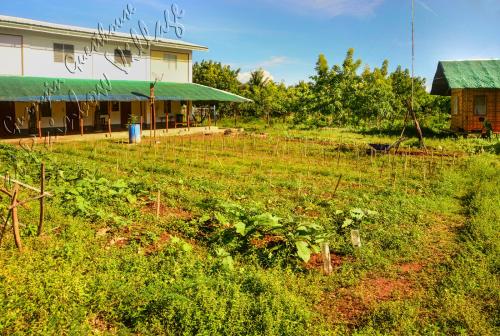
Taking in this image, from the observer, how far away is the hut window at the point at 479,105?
80.0ft

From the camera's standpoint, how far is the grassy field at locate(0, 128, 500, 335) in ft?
16.4

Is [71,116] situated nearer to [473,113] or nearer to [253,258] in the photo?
[253,258]

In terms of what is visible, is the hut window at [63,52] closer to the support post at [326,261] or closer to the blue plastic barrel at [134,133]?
the blue plastic barrel at [134,133]

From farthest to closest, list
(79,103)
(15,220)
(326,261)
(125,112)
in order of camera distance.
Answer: (125,112)
(79,103)
(326,261)
(15,220)

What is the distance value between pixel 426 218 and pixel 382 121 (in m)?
26.5

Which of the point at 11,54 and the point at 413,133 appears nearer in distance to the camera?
the point at 11,54

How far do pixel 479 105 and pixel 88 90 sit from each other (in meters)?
20.1

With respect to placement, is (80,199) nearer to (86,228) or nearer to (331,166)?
(86,228)

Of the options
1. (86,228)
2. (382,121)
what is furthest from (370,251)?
(382,121)

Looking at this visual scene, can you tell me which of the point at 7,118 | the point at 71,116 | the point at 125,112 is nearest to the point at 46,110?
the point at 71,116

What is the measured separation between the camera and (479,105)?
80.4 ft

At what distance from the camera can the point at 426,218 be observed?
29.4ft

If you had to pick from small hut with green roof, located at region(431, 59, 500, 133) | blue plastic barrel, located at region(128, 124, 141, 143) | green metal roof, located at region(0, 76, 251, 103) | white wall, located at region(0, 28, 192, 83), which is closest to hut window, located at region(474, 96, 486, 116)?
small hut with green roof, located at region(431, 59, 500, 133)

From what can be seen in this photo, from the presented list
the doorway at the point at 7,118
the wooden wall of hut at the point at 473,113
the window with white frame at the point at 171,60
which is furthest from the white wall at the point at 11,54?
the wooden wall of hut at the point at 473,113
